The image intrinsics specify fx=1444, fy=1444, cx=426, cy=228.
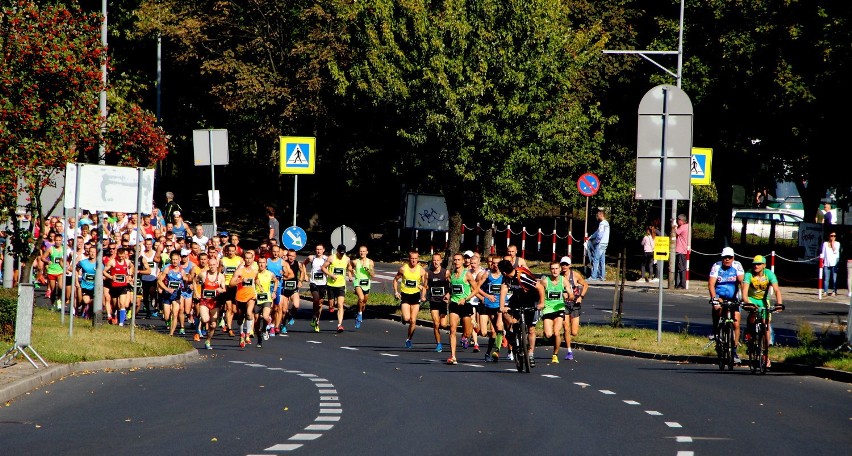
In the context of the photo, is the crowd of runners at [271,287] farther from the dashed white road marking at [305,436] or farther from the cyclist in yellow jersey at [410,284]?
the dashed white road marking at [305,436]

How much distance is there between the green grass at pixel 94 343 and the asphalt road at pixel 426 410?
2.66 feet

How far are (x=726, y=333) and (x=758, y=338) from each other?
758mm

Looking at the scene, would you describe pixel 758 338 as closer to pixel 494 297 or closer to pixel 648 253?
pixel 494 297

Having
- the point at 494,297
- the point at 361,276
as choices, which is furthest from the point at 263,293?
the point at 494,297

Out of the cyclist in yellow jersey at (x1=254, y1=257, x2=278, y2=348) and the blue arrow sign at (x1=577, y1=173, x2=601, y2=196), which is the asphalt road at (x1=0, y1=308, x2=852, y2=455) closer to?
the cyclist in yellow jersey at (x1=254, y1=257, x2=278, y2=348)

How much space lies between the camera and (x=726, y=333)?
846 inches

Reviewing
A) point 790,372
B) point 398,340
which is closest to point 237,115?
point 398,340

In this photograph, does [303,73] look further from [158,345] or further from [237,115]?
[158,345]

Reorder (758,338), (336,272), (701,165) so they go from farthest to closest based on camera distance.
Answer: (701,165) → (336,272) → (758,338)

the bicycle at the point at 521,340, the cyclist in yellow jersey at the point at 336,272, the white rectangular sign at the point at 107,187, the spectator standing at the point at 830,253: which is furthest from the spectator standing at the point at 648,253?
the white rectangular sign at the point at 107,187

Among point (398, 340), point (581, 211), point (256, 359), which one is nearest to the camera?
point (256, 359)

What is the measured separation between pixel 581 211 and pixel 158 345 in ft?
133

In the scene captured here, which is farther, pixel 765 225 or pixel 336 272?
pixel 765 225

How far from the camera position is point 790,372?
21.4 m
